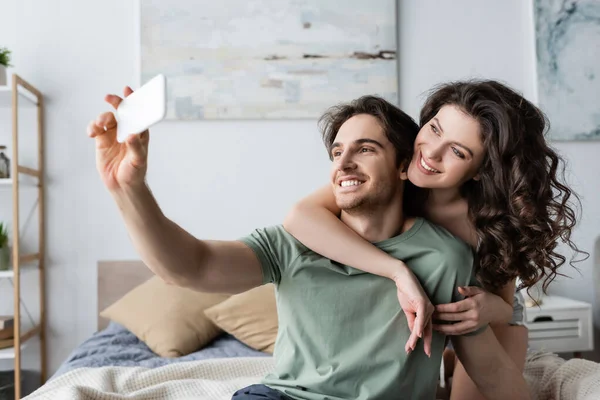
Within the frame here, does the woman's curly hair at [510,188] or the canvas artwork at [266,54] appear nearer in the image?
the woman's curly hair at [510,188]

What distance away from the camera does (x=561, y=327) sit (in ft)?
10.0

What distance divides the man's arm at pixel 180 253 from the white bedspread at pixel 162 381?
1.78 ft

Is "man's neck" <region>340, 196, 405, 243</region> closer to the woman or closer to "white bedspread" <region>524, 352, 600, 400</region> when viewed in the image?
the woman

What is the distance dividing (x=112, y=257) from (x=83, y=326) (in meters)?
0.38

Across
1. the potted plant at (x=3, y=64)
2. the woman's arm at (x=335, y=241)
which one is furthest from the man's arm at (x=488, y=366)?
the potted plant at (x=3, y=64)

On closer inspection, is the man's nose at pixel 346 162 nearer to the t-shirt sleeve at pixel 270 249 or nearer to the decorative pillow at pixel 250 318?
the t-shirt sleeve at pixel 270 249

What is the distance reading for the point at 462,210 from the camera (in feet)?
5.01

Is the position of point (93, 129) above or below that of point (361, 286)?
above

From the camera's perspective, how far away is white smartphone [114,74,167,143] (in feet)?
2.45

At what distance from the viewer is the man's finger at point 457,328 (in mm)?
1318

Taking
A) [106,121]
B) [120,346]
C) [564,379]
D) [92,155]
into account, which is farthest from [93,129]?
[92,155]

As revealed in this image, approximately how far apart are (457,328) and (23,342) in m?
2.51

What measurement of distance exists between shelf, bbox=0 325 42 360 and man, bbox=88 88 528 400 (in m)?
2.03

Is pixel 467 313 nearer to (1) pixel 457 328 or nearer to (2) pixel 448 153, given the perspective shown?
(1) pixel 457 328
